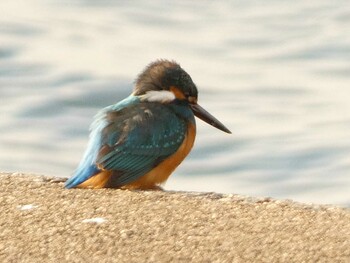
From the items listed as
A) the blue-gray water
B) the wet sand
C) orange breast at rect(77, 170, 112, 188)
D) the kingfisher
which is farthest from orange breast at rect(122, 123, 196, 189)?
the blue-gray water

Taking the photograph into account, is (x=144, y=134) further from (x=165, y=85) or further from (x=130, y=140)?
(x=165, y=85)

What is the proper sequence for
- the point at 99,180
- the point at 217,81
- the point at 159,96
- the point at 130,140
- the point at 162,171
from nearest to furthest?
the point at 99,180
the point at 130,140
the point at 162,171
the point at 159,96
the point at 217,81

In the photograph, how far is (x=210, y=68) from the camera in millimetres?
14922

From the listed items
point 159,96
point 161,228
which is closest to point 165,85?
point 159,96

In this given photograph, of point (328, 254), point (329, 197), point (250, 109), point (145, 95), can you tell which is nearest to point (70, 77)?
point (250, 109)

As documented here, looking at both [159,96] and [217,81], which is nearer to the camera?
[159,96]

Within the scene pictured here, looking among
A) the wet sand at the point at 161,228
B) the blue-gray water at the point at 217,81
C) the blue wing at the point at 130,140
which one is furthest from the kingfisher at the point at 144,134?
the blue-gray water at the point at 217,81

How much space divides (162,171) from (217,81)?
24.3 ft

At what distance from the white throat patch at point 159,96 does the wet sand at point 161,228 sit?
959mm

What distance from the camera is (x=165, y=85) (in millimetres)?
7570

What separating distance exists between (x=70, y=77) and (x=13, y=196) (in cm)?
809

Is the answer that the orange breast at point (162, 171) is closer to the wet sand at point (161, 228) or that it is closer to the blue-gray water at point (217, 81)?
the wet sand at point (161, 228)

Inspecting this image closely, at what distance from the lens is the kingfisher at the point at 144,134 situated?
7.03 m

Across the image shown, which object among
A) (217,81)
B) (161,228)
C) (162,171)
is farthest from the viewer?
(217,81)
